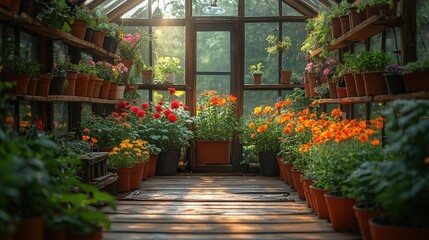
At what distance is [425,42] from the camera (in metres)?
5.24

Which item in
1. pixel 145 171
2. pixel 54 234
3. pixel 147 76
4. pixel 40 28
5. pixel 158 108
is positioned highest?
pixel 40 28

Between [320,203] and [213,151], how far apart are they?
402cm

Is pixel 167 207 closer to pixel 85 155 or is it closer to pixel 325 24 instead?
pixel 85 155

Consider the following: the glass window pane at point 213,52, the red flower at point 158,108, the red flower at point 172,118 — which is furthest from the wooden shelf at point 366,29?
the red flower at point 158,108

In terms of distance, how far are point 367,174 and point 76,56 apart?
4.42m

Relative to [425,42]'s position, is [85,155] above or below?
below

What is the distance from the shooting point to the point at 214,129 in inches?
345

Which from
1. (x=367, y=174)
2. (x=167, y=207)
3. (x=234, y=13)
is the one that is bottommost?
(x=167, y=207)

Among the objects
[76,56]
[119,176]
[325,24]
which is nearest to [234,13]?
[325,24]

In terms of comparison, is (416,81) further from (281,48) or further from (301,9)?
(301,9)

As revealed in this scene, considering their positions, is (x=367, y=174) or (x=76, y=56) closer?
(x=367, y=174)

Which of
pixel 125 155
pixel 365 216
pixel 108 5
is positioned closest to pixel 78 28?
pixel 125 155

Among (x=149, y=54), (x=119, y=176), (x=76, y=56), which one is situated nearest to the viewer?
(x=119, y=176)

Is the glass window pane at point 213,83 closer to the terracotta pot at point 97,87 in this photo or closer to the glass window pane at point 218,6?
the glass window pane at point 218,6
